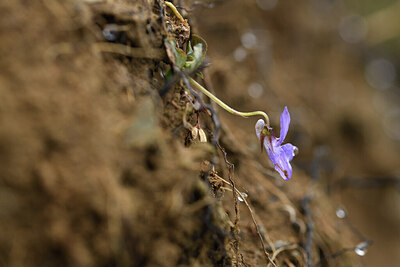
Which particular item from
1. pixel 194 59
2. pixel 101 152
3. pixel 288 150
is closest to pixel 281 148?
pixel 288 150

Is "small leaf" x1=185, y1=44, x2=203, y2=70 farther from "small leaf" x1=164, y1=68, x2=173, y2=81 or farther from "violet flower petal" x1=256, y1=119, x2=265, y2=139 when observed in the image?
"violet flower petal" x1=256, y1=119, x2=265, y2=139

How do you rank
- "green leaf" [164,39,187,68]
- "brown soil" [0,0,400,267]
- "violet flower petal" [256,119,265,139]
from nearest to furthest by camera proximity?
1. "brown soil" [0,0,400,267]
2. "green leaf" [164,39,187,68]
3. "violet flower petal" [256,119,265,139]

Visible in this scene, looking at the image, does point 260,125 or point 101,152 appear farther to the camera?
point 260,125

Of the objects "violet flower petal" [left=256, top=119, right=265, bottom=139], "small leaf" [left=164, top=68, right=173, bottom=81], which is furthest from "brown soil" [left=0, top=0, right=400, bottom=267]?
"violet flower petal" [left=256, top=119, right=265, bottom=139]

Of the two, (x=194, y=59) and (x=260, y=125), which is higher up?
(x=194, y=59)

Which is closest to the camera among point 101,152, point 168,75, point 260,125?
point 101,152

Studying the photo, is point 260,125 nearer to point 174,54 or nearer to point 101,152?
point 174,54

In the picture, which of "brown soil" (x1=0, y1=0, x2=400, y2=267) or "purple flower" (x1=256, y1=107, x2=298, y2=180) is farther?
"purple flower" (x1=256, y1=107, x2=298, y2=180)

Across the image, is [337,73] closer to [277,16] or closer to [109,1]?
[277,16]

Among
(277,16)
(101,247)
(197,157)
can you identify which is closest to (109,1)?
(197,157)
